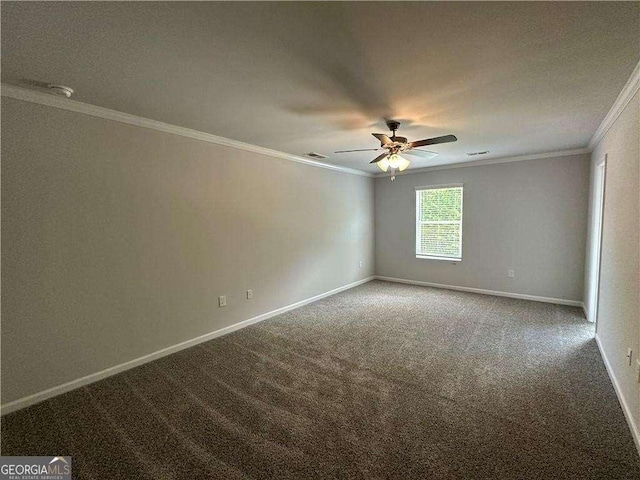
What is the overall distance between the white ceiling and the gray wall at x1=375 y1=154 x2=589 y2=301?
6.25 feet

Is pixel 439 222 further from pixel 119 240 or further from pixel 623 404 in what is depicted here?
pixel 119 240

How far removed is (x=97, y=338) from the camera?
252 cm

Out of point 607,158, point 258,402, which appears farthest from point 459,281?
point 258,402

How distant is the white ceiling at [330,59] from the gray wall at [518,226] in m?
1.90

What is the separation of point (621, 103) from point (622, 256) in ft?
4.14

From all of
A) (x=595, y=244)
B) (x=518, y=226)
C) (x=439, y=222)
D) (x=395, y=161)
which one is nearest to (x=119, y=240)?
(x=395, y=161)

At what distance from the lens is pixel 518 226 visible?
185 inches

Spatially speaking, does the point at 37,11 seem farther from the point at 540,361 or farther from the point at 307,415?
the point at 540,361

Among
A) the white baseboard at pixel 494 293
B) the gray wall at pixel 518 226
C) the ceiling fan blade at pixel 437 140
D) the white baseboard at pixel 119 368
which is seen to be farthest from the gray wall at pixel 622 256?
the white baseboard at pixel 119 368

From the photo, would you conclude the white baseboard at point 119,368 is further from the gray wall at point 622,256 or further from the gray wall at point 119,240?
the gray wall at point 622,256

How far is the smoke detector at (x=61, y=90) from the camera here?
2.06 metres

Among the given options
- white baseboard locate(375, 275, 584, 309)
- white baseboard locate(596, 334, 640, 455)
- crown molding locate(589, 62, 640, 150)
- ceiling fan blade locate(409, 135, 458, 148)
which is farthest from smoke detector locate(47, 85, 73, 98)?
white baseboard locate(375, 275, 584, 309)

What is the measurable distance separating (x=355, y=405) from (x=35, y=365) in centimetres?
251

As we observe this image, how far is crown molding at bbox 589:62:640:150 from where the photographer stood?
196 cm
